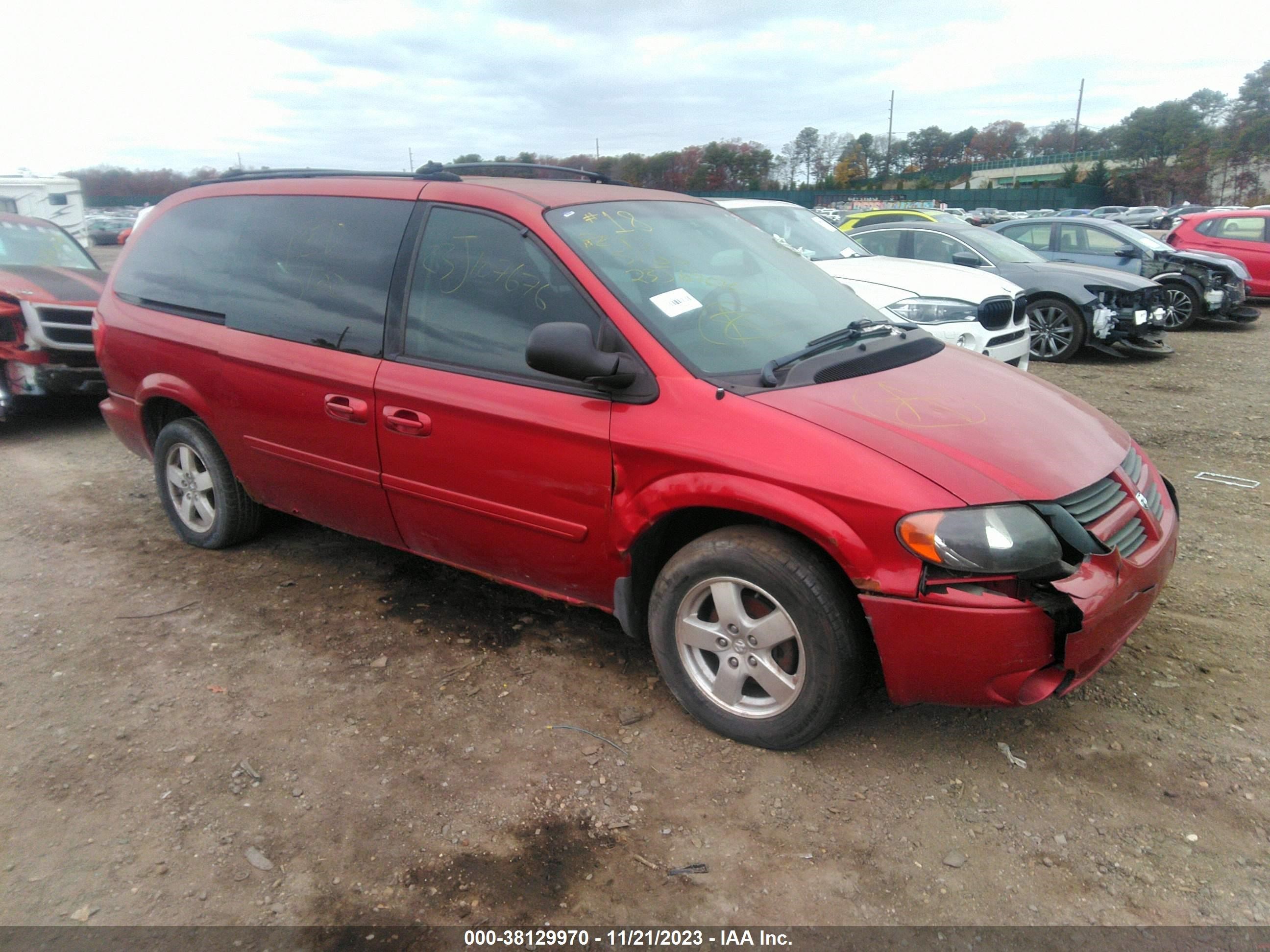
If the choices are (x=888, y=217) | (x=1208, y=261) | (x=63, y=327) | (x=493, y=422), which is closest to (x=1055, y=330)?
(x=888, y=217)

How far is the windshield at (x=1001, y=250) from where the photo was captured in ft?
34.3

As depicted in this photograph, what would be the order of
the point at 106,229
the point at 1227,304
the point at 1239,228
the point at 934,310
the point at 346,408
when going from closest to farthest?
1. the point at 346,408
2. the point at 934,310
3. the point at 1227,304
4. the point at 1239,228
5. the point at 106,229

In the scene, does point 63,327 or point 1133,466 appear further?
point 63,327

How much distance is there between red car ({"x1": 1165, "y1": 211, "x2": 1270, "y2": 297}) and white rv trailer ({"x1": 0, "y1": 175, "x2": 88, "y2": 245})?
19263 mm

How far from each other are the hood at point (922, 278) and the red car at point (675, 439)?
12.3 ft

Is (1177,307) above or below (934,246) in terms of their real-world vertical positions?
below

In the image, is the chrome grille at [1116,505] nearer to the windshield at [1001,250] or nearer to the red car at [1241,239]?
the windshield at [1001,250]

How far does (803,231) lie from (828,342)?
558 cm

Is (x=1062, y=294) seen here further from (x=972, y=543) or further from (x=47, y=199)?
(x=47, y=199)

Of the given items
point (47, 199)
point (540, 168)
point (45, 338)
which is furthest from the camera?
point (47, 199)

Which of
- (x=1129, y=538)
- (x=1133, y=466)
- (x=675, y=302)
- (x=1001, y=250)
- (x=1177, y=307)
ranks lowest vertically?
(x=1177, y=307)

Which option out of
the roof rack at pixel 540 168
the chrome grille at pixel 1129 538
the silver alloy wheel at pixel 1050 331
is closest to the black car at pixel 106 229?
the silver alloy wheel at pixel 1050 331

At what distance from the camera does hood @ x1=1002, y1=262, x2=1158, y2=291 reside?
10039 millimetres

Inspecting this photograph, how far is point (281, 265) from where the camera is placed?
12.9ft
